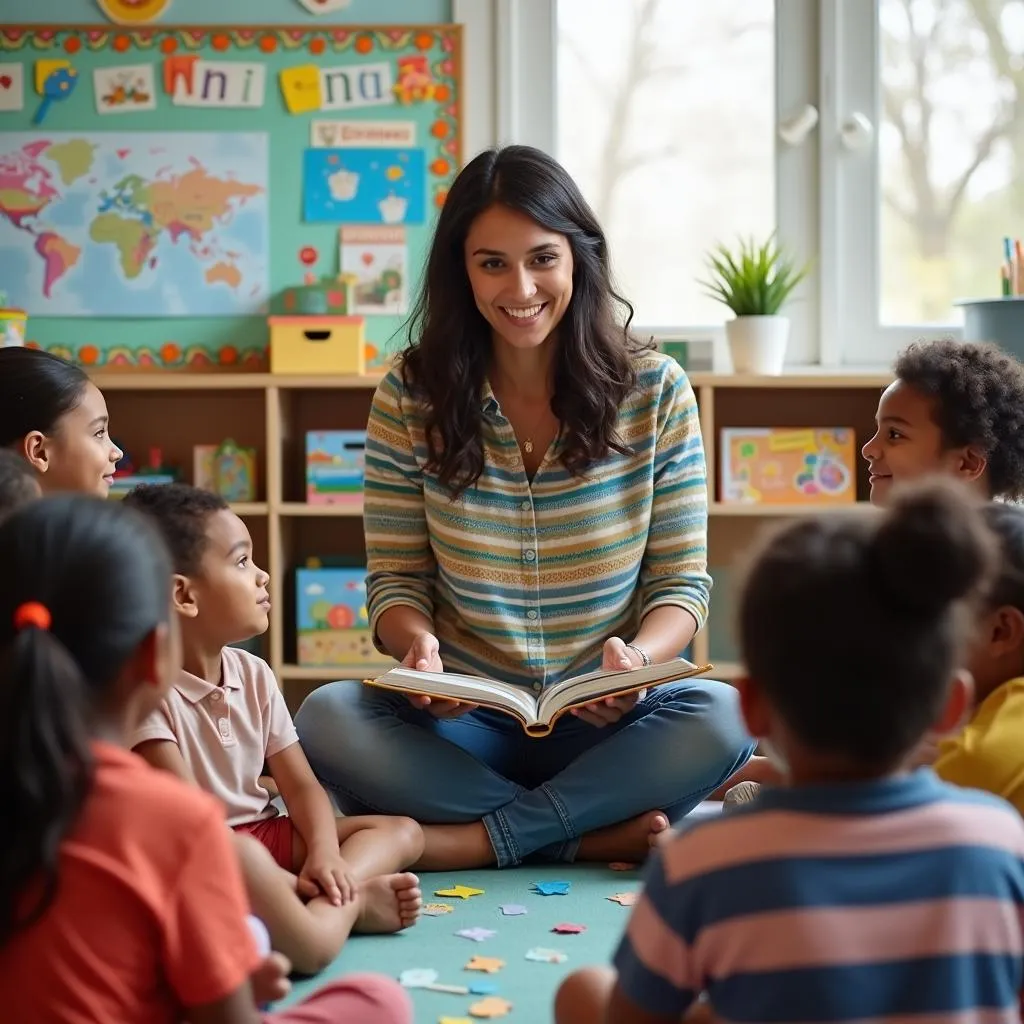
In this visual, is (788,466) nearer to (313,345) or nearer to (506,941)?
(313,345)

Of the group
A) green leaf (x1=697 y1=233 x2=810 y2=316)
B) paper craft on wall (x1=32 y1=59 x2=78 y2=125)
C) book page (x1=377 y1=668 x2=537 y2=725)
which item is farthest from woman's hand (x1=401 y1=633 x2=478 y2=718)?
paper craft on wall (x1=32 y1=59 x2=78 y2=125)

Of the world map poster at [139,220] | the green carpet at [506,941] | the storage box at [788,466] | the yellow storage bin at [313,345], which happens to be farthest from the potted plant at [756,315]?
the green carpet at [506,941]

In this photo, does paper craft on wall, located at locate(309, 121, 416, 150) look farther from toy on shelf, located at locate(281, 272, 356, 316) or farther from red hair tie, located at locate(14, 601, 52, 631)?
red hair tie, located at locate(14, 601, 52, 631)

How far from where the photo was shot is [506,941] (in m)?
1.61

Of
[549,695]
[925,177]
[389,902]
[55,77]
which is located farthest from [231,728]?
[925,177]

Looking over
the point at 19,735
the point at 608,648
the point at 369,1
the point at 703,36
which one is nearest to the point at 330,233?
A: the point at 369,1

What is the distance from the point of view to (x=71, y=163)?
3.36 m

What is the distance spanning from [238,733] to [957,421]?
1.02 metres

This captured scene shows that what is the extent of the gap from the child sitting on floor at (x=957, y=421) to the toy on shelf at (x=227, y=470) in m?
1.69

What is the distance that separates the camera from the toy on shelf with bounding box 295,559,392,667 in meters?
3.15

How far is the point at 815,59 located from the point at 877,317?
0.63m

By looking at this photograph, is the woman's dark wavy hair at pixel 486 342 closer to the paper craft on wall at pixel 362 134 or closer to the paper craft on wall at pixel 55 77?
the paper craft on wall at pixel 362 134

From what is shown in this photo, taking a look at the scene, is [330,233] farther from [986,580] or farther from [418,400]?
[986,580]

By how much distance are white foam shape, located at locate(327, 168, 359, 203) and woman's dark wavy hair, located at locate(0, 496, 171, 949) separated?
2461 millimetres
